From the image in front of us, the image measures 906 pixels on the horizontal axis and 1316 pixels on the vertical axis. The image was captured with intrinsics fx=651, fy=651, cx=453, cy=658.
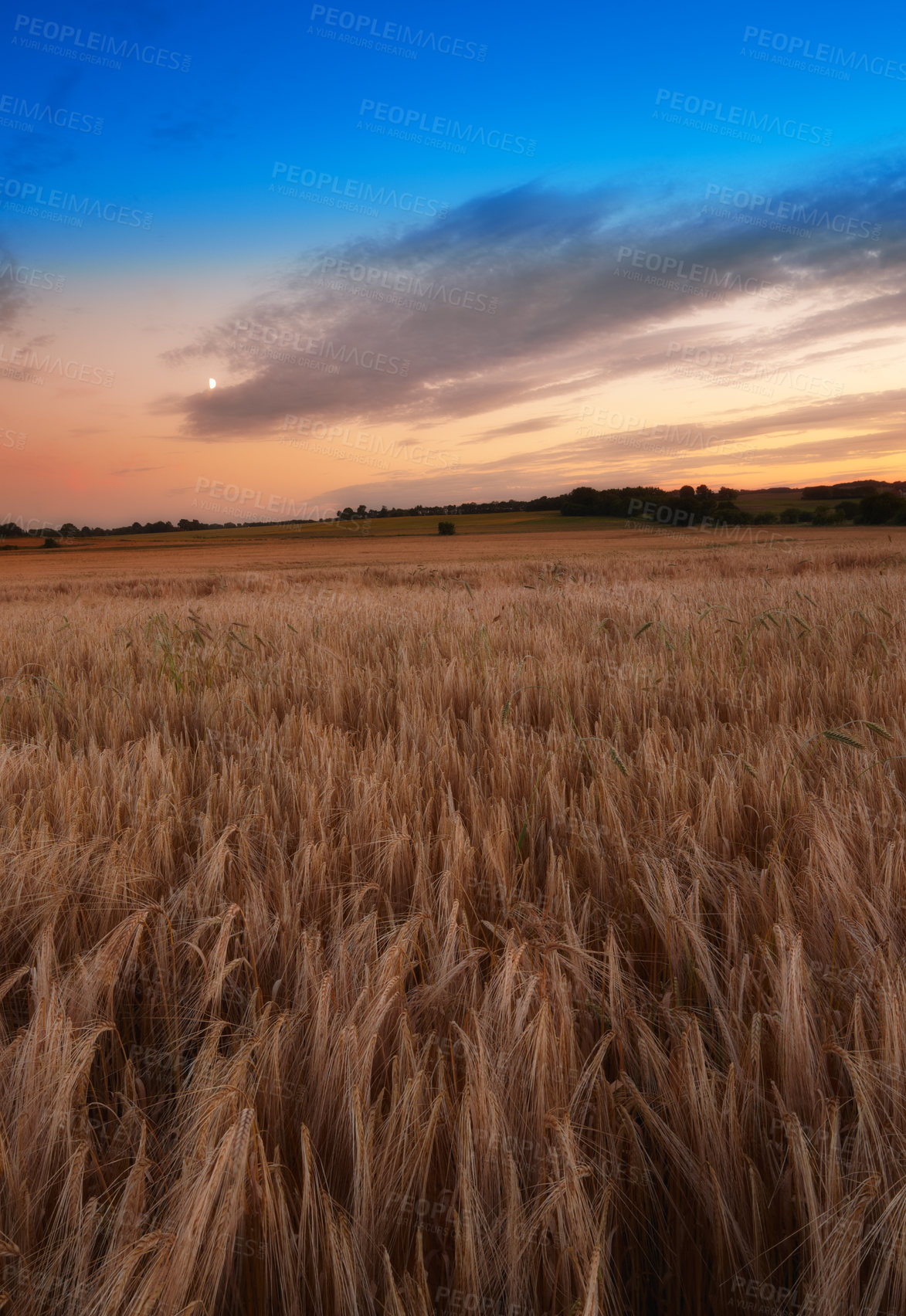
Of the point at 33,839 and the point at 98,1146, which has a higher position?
the point at 33,839

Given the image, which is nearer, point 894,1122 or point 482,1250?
point 482,1250

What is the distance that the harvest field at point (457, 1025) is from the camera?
633mm

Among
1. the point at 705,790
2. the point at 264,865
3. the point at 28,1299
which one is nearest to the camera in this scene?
the point at 28,1299

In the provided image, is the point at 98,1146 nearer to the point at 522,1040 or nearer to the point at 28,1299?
the point at 28,1299

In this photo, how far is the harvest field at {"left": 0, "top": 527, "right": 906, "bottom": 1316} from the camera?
0.63 meters

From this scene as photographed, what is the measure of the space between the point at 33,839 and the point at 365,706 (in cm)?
142

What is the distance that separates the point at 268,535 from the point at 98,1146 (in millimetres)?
61930

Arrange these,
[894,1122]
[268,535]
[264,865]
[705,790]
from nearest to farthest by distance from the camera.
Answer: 1. [894,1122]
2. [264,865]
3. [705,790]
4. [268,535]

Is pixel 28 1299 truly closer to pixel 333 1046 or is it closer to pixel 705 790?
pixel 333 1046

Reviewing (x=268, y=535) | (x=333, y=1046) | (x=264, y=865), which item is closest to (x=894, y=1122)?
(x=333, y=1046)

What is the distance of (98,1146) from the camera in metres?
0.79


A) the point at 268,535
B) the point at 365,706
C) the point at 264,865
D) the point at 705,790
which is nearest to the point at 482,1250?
the point at 264,865

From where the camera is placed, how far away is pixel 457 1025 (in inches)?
33.4

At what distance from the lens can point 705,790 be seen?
5.30ft
